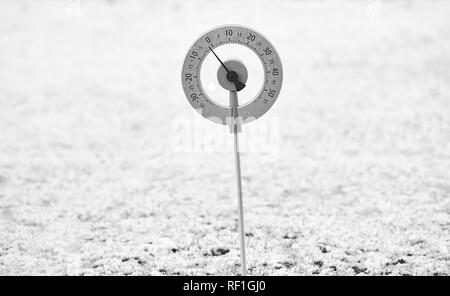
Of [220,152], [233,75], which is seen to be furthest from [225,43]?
[220,152]

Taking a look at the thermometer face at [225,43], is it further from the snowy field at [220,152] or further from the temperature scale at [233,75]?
the snowy field at [220,152]

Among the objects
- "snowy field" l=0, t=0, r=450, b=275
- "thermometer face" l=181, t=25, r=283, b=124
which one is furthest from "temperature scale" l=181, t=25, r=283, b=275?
"snowy field" l=0, t=0, r=450, b=275

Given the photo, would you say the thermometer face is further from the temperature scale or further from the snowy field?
the snowy field

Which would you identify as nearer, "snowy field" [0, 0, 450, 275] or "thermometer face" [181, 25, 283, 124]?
"thermometer face" [181, 25, 283, 124]

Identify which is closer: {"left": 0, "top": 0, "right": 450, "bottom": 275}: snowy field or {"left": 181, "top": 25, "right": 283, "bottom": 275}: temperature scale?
{"left": 181, "top": 25, "right": 283, "bottom": 275}: temperature scale

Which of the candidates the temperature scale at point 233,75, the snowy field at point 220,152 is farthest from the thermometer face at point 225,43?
the snowy field at point 220,152

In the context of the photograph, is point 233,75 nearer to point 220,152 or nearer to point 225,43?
point 225,43
